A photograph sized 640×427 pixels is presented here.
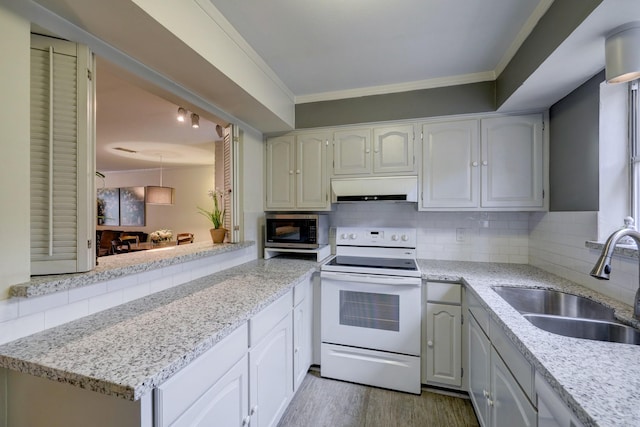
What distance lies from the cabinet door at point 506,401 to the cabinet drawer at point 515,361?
32 mm

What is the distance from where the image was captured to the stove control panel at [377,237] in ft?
8.14

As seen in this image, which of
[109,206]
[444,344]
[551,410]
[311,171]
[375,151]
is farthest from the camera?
[109,206]

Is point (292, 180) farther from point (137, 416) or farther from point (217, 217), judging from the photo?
point (137, 416)

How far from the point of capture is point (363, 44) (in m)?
1.69

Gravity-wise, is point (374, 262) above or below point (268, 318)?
above

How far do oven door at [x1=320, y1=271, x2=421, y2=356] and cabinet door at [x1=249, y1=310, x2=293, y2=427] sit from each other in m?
0.43

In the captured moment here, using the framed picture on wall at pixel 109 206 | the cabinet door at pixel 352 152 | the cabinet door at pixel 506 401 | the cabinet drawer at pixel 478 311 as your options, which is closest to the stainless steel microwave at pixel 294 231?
the cabinet door at pixel 352 152

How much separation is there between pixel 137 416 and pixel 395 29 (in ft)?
6.72

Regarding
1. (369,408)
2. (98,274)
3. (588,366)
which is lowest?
(369,408)

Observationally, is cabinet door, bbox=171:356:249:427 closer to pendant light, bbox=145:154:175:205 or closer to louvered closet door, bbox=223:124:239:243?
louvered closet door, bbox=223:124:239:243

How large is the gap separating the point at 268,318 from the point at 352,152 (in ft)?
5.13

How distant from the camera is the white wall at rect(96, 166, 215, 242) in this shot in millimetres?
→ 6008

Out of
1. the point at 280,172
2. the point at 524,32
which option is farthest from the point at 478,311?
the point at 280,172

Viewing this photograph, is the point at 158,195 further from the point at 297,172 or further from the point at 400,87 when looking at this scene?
the point at 400,87
